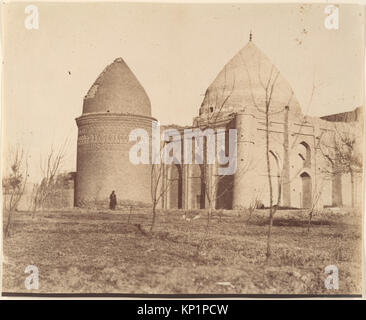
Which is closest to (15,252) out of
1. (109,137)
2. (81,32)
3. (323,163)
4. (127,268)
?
(127,268)

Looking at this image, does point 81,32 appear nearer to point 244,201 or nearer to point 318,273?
point 244,201

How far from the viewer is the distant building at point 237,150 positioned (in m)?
9.05

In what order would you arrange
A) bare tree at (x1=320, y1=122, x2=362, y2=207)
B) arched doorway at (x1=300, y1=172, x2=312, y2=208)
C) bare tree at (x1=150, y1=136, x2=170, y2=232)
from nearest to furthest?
bare tree at (x1=320, y1=122, x2=362, y2=207)
bare tree at (x1=150, y1=136, x2=170, y2=232)
arched doorway at (x1=300, y1=172, x2=312, y2=208)

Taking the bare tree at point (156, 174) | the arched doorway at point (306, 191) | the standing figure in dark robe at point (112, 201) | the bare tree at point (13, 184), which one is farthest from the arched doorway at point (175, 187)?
the bare tree at point (13, 184)

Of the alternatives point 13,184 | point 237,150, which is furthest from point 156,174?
point 13,184

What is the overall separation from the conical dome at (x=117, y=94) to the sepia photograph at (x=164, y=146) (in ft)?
0.24

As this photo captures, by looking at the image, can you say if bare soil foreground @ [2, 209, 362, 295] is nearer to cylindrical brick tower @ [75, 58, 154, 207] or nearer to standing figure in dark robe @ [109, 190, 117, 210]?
standing figure in dark robe @ [109, 190, 117, 210]

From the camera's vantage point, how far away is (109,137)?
9.62 meters

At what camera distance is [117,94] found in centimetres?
1052

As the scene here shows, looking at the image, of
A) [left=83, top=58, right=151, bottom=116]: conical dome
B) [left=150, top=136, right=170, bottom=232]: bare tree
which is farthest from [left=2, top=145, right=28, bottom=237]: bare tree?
[left=150, top=136, right=170, bottom=232]: bare tree

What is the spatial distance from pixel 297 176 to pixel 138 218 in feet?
9.15

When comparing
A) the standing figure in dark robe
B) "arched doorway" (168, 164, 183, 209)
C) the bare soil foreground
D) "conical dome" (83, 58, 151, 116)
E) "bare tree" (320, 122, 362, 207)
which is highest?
"conical dome" (83, 58, 151, 116)

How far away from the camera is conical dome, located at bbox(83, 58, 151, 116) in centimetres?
899

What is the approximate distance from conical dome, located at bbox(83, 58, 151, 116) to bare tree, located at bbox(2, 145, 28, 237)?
4.44ft
